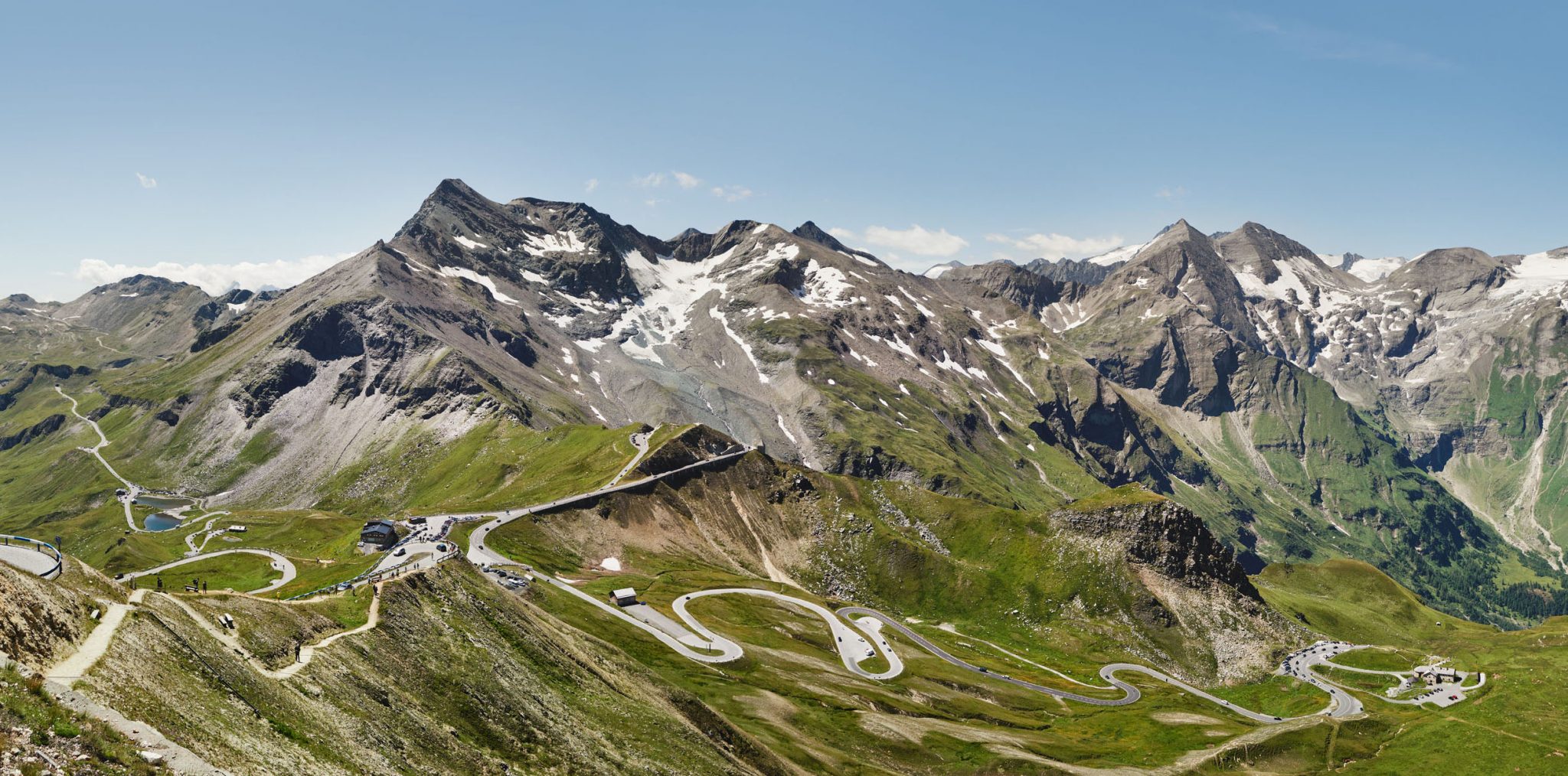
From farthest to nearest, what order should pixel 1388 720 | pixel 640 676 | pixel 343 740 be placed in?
pixel 1388 720 < pixel 640 676 < pixel 343 740

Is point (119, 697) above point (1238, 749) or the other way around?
above

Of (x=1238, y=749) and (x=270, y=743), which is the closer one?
(x=270, y=743)

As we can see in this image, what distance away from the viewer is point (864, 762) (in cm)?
10650

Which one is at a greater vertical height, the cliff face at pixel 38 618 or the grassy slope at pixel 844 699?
the cliff face at pixel 38 618

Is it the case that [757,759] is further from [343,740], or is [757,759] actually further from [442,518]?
[442,518]

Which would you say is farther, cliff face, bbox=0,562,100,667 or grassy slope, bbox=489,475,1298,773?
grassy slope, bbox=489,475,1298,773

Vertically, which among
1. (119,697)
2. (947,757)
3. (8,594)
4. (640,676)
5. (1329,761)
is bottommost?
(1329,761)

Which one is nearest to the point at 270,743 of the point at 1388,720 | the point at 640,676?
the point at 640,676

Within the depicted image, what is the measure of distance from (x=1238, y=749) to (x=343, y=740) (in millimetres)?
148885

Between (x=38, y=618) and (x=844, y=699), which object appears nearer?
(x=38, y=618)

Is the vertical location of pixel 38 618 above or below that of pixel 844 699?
above

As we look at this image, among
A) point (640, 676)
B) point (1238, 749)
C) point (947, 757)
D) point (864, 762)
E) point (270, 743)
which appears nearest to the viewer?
point (270, 743)

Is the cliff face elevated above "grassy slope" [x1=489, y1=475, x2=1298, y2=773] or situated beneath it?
elevated above

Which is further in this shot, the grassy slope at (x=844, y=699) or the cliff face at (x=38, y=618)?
the grassy slope at (x=844, y=699)
